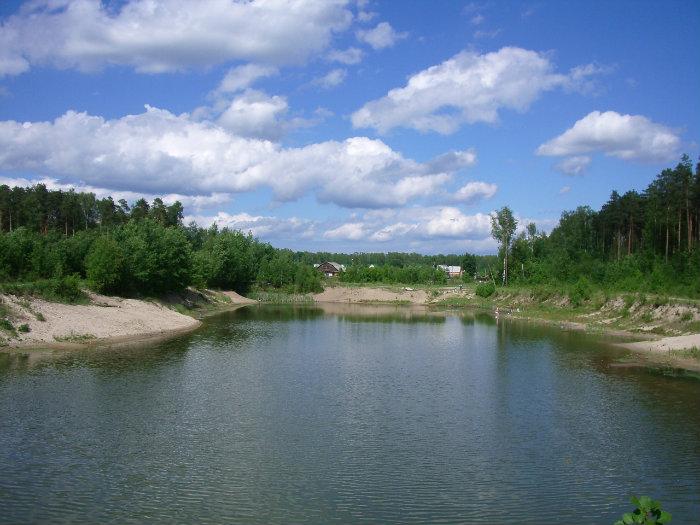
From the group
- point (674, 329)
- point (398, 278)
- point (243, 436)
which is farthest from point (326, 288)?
point (243, 436)

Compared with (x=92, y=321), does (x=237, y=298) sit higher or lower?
lower

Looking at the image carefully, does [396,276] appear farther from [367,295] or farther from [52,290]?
[52,290]

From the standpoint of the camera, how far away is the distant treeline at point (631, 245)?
204 feet

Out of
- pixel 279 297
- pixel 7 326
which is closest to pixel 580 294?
pixel 279 297

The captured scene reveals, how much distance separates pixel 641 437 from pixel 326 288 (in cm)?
10422

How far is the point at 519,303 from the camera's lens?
83.8 m

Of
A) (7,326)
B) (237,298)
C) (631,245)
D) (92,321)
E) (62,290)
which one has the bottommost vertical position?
(237,298)

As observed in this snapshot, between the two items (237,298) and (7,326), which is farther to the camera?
(237,298)

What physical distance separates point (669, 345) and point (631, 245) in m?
52.1

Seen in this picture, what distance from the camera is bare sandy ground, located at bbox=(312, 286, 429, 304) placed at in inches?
4306

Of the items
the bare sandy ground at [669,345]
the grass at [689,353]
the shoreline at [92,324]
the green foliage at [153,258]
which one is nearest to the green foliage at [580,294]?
the bare sandy ground at [669,345]

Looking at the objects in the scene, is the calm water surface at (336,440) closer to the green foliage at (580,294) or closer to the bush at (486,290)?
the green foliage at (580,294)

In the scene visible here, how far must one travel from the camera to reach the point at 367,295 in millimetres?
115938

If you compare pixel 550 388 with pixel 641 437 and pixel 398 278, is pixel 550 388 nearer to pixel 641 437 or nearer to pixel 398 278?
pixel 641 437
